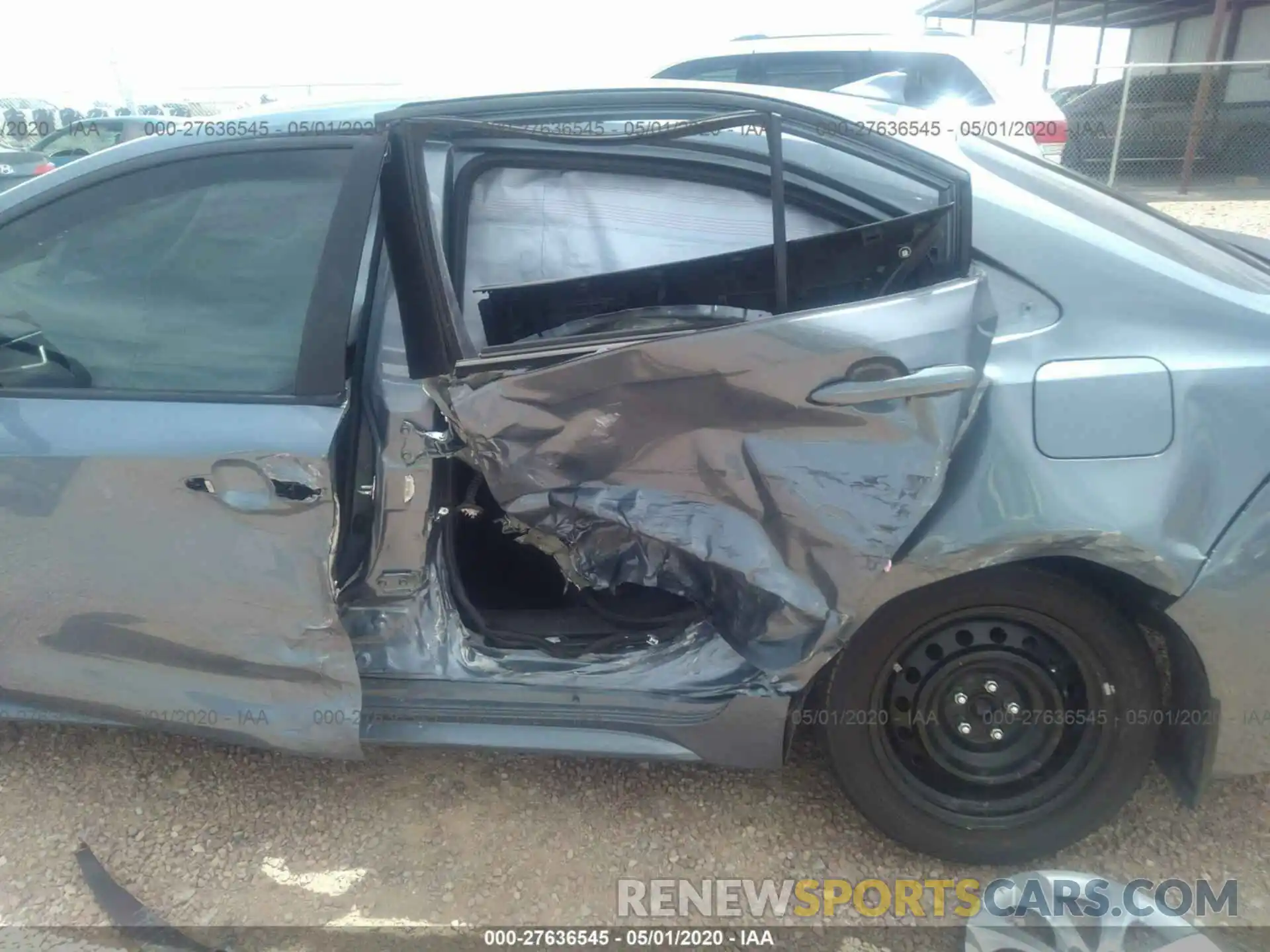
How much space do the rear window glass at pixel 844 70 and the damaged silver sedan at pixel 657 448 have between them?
4.35 m

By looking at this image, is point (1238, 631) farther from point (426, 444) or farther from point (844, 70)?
point (844, 70)

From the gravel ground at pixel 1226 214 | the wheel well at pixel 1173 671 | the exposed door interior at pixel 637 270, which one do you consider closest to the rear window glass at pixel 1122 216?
the exposed door interior at pixel 637 270

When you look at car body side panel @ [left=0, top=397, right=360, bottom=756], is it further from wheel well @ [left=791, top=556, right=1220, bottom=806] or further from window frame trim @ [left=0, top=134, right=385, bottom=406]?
wheel well @ [left=791, top=556, right=1220, bottom=806]

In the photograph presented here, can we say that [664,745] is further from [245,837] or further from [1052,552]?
[245,837]

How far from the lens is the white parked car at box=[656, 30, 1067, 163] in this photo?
606 cm

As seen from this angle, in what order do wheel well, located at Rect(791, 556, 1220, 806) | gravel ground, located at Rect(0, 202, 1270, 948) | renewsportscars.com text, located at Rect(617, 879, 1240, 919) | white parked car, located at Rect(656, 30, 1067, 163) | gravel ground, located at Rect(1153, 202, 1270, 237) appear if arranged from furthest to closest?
1. gravel ground, located at Rect(1153, 202, 1270, 237)
2. white parked car, located at Rect(656, 30, 1067, 163)
3. gravel ground, located at Rect(0, 202, 1270, 948)
4. renewsportscars.com text, located at Rect(617, 879, 1240, 919)
5. wheel well, located at Rect(791, 556, 1220, 806)

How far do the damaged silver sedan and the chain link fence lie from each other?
13.7 meters

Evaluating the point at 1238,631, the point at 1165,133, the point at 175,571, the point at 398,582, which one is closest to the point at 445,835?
the point at 398,582

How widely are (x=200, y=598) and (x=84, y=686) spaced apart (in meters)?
0.45

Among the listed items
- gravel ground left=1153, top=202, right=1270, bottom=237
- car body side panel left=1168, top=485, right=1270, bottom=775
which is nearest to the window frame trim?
car body side panel left=1168, top=485, right=1270, bottom=775

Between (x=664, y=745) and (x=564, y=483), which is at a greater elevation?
(x=564, y=483)

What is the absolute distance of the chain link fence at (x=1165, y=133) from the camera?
14.5 m

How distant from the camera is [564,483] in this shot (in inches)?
79.4

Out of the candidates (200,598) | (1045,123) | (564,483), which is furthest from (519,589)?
(1045,123)
